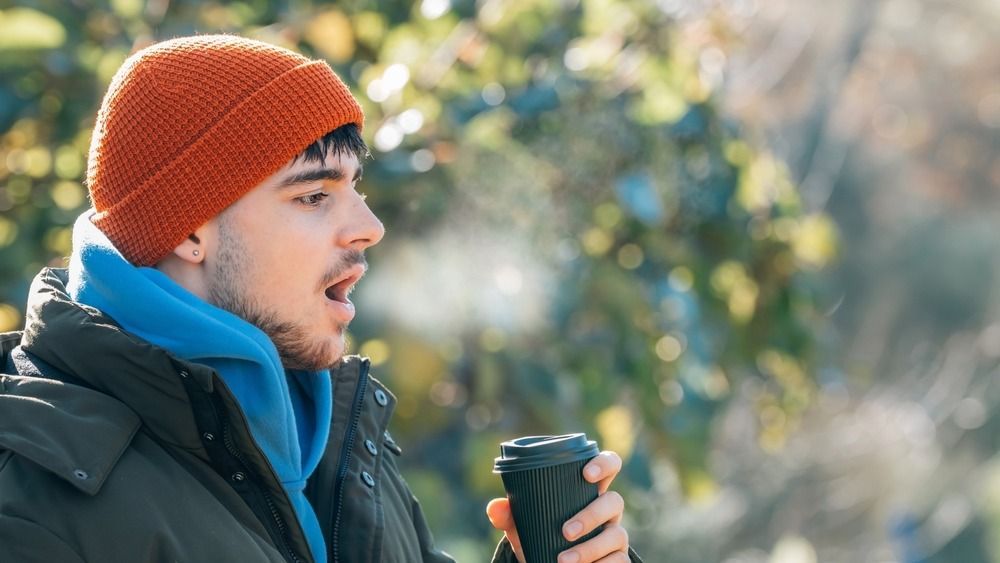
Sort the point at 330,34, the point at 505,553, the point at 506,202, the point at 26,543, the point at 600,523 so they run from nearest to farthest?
the point at 26,543, the point at 600,523, the point at 505,553, the point at 506,202, the point at 330,34

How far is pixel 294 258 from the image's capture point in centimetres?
168

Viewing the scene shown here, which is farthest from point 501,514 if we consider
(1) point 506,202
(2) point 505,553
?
(1) point 506,202

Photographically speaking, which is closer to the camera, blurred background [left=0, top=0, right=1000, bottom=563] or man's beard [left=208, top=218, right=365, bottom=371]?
man's beard [left=208, top=218, right=365, bottom=371]

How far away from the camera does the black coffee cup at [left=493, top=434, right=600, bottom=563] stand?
1.63 m

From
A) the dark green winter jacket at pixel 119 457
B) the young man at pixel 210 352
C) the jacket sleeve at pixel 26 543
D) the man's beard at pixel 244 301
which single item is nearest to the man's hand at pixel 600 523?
the young man at pixel 210 352

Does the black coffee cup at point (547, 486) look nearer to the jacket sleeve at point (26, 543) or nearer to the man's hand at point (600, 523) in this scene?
the man's hand at point (600, 523)

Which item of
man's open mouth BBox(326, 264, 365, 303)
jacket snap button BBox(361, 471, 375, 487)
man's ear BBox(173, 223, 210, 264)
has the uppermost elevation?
man's open mouth BBox(326, 264, 365, 303)

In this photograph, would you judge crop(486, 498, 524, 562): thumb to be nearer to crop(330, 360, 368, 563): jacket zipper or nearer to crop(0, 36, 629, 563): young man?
crop(0, 36, 629, 563): young man

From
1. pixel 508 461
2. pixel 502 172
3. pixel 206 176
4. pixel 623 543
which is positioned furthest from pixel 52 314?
pixel 502 172

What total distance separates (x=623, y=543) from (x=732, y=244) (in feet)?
9.85

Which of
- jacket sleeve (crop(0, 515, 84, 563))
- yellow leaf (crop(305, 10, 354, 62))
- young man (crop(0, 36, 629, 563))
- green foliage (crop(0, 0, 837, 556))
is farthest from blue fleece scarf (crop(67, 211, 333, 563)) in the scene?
yellow leaf (crop(305, 10, 354, 62))

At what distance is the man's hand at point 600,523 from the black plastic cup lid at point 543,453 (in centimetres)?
2

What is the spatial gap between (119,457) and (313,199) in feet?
1.43

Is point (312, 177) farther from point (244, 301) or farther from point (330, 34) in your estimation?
point (330, 34)
